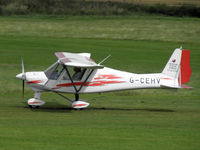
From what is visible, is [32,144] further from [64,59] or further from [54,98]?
[54,98]

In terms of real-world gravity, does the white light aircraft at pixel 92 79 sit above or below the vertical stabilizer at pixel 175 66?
below

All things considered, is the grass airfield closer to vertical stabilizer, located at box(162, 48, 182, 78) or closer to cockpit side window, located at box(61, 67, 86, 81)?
cockpit side window, located at box(61, 67, 86, 81)

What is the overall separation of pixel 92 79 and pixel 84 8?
3424 cm

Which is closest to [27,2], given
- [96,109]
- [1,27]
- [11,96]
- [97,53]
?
[1,27]

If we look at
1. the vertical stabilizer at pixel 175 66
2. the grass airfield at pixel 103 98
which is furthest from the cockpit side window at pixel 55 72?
the vertical stabilizer at pixel 175 66

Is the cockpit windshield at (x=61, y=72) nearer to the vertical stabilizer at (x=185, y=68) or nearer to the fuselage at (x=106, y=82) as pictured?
the fuselage at (x=106, y=82)

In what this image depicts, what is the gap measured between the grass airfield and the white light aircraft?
84 cm

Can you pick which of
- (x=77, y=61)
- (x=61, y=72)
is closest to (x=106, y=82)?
(x=77, y=61)

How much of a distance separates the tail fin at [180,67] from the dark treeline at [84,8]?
108ft

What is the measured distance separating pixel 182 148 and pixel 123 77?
5.86m

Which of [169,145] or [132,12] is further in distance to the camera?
[132,12]

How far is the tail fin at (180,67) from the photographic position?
57.0ft

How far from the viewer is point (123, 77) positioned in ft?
57.3

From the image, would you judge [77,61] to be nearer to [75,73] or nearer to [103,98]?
[75,73]
